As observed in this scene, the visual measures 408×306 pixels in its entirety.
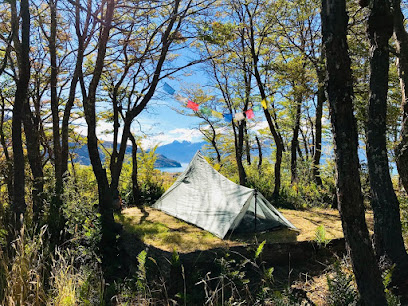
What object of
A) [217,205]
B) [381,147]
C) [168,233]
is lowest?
[168,233]

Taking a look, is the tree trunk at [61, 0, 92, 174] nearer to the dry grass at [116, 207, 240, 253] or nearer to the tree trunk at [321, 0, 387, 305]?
the dry grass at [116, 207, 240, 253]

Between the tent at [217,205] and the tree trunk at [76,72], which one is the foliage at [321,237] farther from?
the tree trunk at [76,72]

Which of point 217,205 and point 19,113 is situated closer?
point 19,113

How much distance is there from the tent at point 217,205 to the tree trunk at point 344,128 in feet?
9.21

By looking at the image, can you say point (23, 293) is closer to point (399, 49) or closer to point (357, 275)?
point (357, 275)

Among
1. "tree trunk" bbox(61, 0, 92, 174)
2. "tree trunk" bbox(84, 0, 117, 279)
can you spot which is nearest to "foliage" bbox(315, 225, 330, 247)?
"tree trunk" bbox(84, 0, 117, 279)

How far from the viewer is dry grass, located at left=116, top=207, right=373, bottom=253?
486cm

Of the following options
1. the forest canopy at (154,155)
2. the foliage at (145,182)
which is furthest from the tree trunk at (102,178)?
the foliage at (145,182)

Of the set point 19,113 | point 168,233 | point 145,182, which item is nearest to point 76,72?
point 19,113

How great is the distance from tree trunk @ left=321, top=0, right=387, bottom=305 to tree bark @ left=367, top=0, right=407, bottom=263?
1.30 m

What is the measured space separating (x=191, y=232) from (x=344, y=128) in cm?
381

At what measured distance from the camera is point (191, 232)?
5480 millimetres

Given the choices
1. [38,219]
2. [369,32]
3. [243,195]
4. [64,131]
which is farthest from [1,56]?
[369,32]

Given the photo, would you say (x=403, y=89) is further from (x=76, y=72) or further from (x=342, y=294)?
(x=76, y=72)
